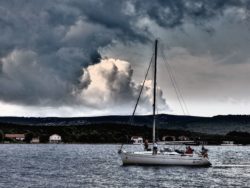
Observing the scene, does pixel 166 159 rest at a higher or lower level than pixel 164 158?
lower

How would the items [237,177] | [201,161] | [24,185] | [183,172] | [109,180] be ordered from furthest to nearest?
[201,161] < [183,172] < [237,177] < [109,180] < [24,185]

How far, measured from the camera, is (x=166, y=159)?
86.7 m

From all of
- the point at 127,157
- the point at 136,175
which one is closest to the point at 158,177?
the point at 136,175

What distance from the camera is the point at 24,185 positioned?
64.4m

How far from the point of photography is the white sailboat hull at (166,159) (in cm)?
8676

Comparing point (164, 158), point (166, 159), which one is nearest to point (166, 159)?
point (166, 159)

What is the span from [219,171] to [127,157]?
1473 cm

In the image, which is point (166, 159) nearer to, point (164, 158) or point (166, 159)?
point (166, 159)

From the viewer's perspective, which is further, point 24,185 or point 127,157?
point 127,157

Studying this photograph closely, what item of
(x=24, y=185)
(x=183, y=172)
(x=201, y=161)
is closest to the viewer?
(x=24, y=185)

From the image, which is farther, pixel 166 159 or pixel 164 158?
pixel 166 159

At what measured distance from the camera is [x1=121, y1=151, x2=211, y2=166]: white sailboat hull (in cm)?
8676

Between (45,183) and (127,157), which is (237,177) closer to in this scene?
(127,157)

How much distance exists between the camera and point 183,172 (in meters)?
83.4
